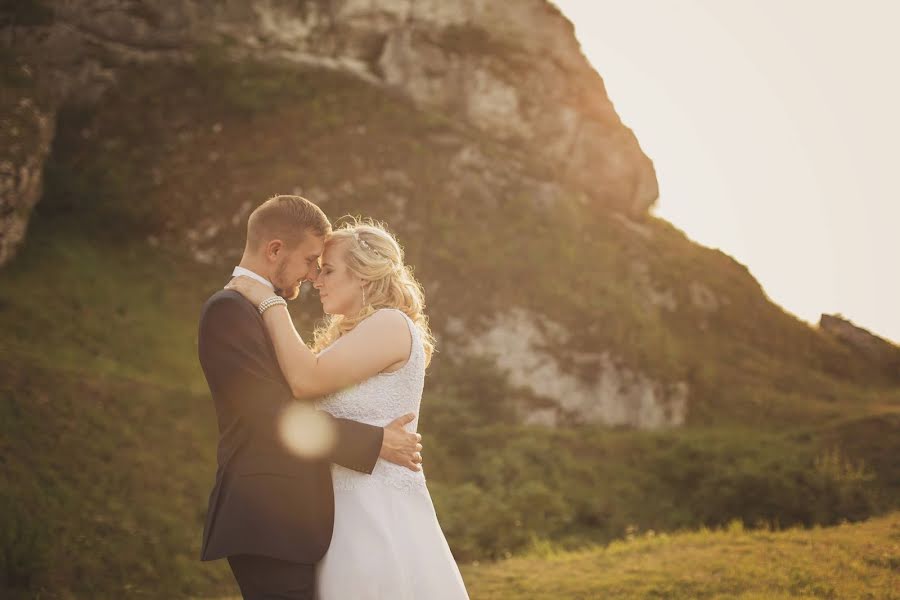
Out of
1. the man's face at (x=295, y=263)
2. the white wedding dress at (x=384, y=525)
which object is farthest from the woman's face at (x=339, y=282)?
the white wedding dress at (x=384, y=525)

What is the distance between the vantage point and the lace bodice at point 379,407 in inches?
169

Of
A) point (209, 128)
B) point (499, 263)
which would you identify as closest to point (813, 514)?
point (499, 263)

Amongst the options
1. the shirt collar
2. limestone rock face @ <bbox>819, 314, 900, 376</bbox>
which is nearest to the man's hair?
the shirt collar

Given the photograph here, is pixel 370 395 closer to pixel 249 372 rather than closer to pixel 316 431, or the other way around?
pixel 316 431

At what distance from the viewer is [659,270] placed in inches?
1432

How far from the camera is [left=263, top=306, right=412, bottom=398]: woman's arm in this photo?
162 inches

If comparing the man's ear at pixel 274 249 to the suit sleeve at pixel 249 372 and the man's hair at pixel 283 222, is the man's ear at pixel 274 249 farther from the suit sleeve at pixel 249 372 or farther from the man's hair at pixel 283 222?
the suit sleeve at pixel 249 372

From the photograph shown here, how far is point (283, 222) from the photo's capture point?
14.1 feet

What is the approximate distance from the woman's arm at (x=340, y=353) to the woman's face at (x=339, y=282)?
31 centimetres

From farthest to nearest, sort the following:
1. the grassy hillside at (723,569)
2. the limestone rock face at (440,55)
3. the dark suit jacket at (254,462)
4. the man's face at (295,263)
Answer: the limestone rock face at (440,55)
the grassy hillside at (723,569)
the man's face at (295,263)
the dark suit jacket at (254,462)

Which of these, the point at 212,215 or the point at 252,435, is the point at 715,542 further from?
the point at 212,215

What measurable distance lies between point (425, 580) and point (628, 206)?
1455 inches

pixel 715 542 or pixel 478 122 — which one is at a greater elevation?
pixel 478 122

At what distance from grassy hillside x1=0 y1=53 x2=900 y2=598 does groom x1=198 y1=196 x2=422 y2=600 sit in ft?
30.3
